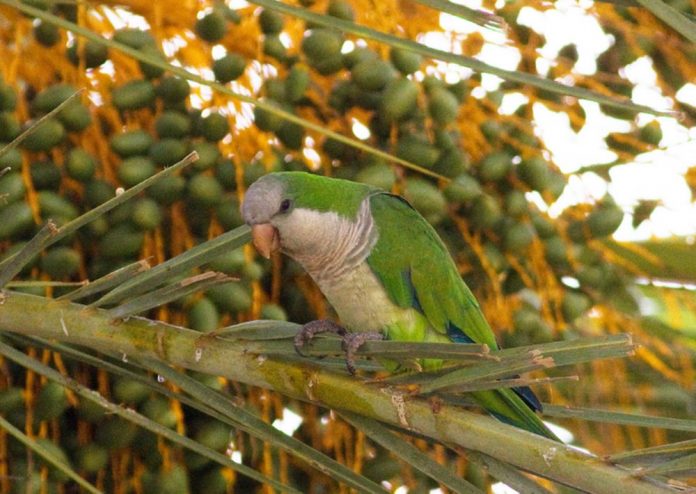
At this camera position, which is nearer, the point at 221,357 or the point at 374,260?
the point at 221,357

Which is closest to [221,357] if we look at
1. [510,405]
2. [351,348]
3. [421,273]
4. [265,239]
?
[351,348]

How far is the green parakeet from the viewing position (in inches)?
62.5

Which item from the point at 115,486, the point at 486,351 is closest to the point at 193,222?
the point at 115,486

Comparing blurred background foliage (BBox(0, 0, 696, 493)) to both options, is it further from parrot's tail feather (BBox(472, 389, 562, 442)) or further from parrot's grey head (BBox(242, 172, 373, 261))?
parrot's tail feather (BBox(472, 389, 562, 442))

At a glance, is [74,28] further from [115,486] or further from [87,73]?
[115,486]

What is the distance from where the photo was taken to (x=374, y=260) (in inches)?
65.9

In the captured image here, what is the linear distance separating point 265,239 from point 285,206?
0.10m

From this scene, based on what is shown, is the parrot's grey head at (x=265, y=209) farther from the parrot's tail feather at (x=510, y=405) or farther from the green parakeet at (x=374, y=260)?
the parrot's tail feather at (x=510, y=405)

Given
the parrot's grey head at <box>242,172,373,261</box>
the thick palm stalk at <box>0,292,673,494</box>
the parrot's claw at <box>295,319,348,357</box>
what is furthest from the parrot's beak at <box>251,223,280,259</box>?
the thick palm stalk at <box>0,292,673,494</box>

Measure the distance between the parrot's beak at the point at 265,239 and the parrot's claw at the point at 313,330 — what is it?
12 centimetres

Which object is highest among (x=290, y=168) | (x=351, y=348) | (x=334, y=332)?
(x=351, y=348)

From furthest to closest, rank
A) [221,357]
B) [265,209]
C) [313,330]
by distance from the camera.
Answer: [265,209] → [313,330] → [221,357]

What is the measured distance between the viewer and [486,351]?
0.98 meters

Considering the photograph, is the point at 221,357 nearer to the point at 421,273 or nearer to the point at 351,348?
the point at 351,348
